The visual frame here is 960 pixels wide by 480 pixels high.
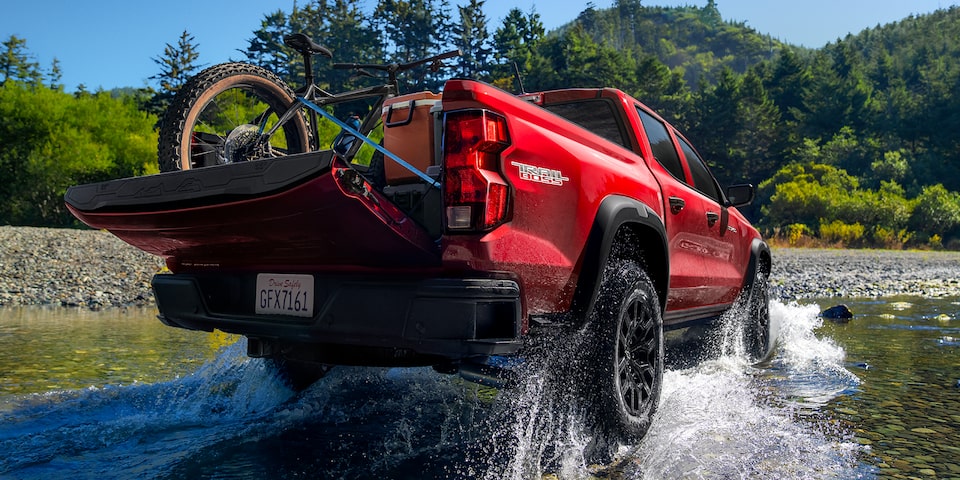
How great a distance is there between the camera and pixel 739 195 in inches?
217

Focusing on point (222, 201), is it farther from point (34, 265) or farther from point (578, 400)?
point (34, 265)

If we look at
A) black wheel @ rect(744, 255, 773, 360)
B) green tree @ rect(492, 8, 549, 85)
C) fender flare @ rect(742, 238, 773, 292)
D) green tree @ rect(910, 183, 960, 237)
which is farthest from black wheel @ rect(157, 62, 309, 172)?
green tree @ rect(492, 8, 549, 85)

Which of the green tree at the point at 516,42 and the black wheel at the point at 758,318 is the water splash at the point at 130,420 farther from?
the green tree at the point at 516,42

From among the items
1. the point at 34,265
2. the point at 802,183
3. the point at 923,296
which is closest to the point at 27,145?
the point at 34,265

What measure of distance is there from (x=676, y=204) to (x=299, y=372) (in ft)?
8.41

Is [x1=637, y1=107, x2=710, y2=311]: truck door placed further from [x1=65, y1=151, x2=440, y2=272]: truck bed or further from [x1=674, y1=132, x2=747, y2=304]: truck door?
[x1=65, y1=151, x2=440, y2=272]: truck bed

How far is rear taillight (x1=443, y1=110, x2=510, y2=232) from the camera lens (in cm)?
252

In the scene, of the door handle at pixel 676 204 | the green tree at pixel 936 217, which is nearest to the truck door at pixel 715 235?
the door handle at pixel 676 204

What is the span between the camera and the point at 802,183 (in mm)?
48125

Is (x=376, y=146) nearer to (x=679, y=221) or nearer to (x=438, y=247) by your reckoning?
(x=438, y=247)

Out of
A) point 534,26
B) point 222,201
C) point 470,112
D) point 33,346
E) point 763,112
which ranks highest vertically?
point 534,26

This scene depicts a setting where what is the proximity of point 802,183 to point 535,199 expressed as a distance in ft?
167

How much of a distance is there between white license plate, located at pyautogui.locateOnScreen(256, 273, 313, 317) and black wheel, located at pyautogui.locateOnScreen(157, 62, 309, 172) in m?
0.90

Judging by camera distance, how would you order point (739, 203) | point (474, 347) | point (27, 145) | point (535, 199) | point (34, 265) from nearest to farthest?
1. point (474, 347)
2. point (535, 199)
3. point (739, 203)
4. point (34, 265)
5. point (27, 145)
